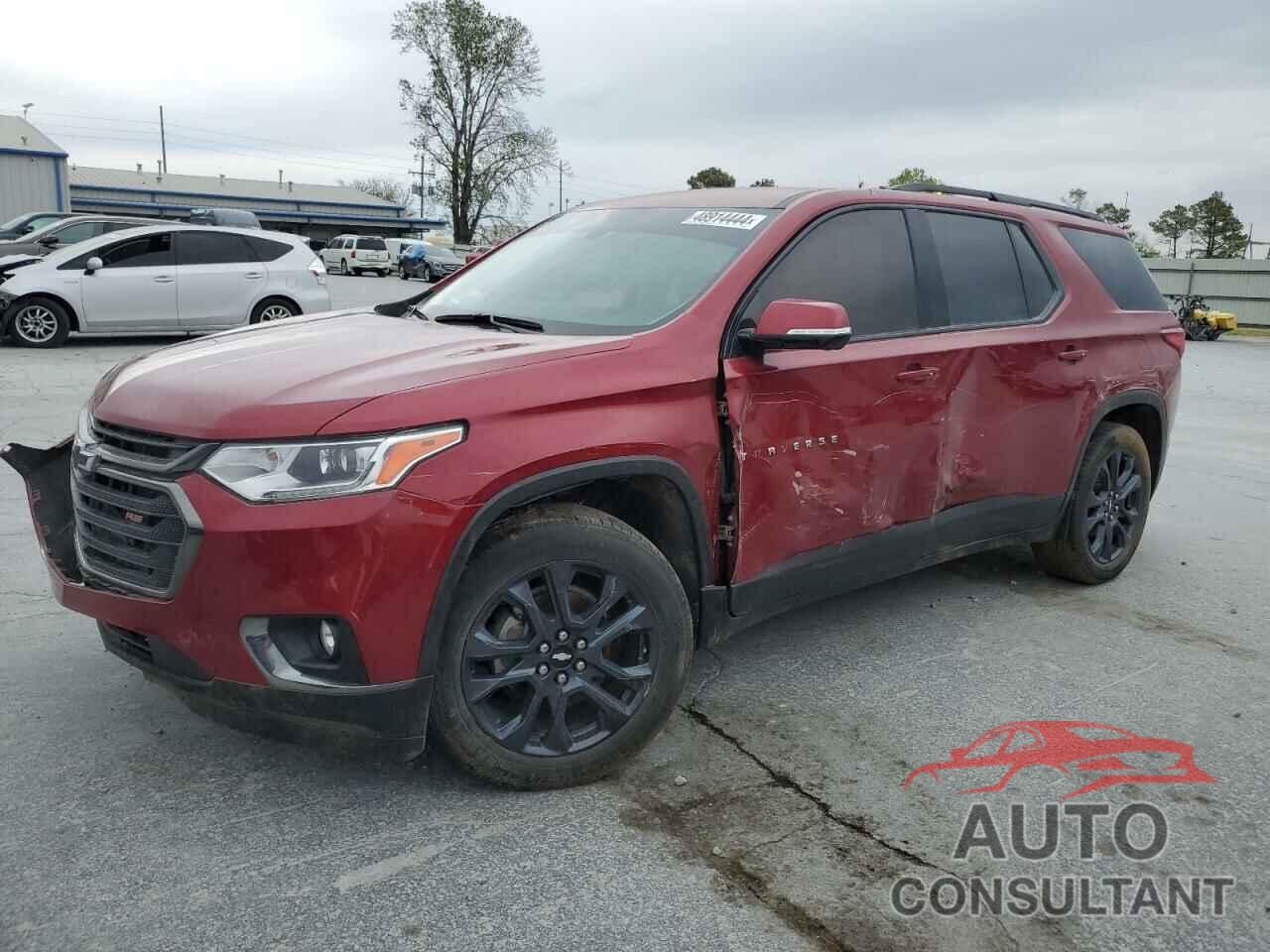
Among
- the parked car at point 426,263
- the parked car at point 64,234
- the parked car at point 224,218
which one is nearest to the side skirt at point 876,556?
the parked car at point 64,234

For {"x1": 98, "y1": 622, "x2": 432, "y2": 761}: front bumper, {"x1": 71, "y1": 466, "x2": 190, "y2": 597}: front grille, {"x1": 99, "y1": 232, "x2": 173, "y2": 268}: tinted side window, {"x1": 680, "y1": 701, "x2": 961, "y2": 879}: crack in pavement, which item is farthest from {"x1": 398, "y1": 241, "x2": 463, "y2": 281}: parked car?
{"x1": 98, "y1": 622, "x2": 432, "y2": 761}: front bumper

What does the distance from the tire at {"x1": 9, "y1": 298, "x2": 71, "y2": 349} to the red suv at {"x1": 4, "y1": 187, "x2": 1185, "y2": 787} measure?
450 inches

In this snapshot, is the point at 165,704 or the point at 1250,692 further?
the point at 1250,692

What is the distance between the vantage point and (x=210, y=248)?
46.8ft

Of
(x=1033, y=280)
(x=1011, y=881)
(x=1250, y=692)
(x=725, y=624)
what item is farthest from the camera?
(x=1033, y=280)

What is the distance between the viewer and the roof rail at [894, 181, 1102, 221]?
4.66 m

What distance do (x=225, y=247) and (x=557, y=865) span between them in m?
13.2

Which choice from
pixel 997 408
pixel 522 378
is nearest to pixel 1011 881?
pixel 522 378

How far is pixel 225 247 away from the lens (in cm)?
1434

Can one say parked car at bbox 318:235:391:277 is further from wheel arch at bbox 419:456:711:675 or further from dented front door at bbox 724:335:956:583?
wheel arch at bbox 419:456:711:675

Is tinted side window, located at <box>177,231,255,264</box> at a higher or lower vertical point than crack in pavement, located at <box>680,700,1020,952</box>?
higher

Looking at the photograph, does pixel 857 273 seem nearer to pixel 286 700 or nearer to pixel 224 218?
pixel 286 700

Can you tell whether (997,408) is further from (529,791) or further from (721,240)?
(529,791)

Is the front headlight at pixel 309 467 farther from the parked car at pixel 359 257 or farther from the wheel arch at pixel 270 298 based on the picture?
the parked car at pixel 359 257
